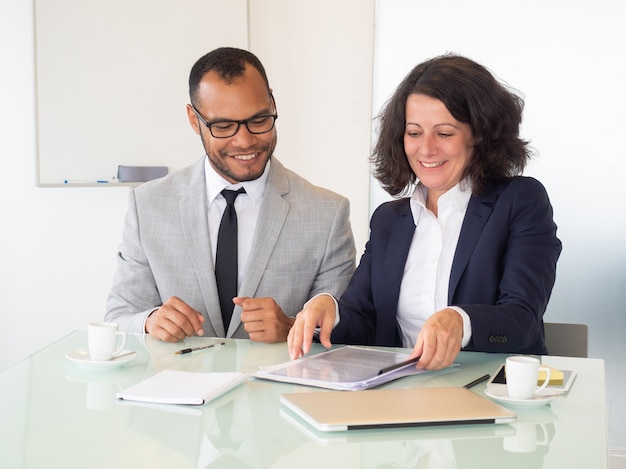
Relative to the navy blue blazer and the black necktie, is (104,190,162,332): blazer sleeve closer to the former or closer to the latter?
the black necktie

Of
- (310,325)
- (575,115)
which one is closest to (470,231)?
(310,325)

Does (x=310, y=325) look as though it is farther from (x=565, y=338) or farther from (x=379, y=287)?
(x=565, y=338)

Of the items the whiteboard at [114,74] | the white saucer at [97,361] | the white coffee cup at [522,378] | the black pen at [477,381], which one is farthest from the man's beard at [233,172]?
the whiteboard at [114,74]

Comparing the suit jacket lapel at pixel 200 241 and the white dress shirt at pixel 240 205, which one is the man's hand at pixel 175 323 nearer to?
the suit jacket lapel at pixel 200 241

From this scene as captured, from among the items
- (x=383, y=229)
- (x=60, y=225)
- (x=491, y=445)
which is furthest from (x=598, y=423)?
(x=60, y=225)

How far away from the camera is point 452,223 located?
2248 mm

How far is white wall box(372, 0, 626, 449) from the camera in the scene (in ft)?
11.9

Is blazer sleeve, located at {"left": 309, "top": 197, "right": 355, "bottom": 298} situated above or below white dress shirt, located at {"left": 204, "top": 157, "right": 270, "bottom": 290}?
below

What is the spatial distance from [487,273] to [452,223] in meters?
0.22

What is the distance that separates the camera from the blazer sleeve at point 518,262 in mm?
1988

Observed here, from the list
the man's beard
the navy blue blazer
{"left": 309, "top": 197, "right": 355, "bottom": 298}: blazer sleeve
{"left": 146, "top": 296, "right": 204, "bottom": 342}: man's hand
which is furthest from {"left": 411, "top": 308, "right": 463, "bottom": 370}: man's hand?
the man's beard

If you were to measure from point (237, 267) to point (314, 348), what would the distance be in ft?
1.81

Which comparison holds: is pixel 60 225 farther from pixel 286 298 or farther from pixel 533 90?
pixel 533 90

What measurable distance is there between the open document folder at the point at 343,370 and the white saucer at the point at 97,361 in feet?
1.00
